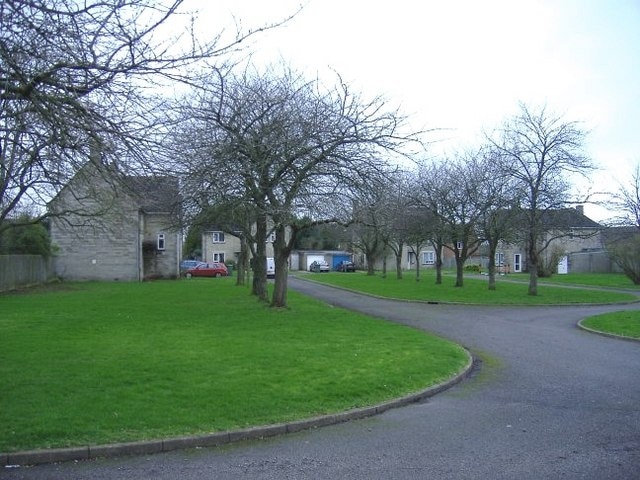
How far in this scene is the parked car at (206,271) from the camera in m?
58.2

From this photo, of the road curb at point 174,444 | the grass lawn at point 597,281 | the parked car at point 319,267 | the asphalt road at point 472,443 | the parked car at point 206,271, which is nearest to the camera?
the asphalt road at point 472,443

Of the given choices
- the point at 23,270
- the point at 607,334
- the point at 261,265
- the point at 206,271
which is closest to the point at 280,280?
the point at 261,265

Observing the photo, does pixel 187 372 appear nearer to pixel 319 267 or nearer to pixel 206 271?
pixel 206 271

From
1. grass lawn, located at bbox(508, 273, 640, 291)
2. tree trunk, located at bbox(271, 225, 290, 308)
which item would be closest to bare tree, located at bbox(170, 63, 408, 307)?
A: tree trunk, located at bbox(271, 225, 290, 308)

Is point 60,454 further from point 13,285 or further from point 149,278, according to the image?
point 149,278

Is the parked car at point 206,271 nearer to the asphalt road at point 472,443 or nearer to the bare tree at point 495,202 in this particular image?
the bare tree at point 495,202

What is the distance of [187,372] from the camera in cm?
973

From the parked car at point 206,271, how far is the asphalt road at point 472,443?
4861cm

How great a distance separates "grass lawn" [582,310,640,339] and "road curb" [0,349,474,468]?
11.2 m

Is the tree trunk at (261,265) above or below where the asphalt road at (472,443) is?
above

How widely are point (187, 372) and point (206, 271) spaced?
162 ft

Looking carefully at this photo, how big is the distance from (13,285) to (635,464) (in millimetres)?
33616

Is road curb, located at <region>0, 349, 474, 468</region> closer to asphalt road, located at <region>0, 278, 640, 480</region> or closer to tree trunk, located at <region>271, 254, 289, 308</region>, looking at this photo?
asphalt road, located at <region>0, 278, 640, 480</region>

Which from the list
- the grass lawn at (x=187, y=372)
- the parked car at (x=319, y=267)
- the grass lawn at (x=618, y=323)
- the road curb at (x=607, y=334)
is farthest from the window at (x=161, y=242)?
the road curb at (x=607, y=334)
